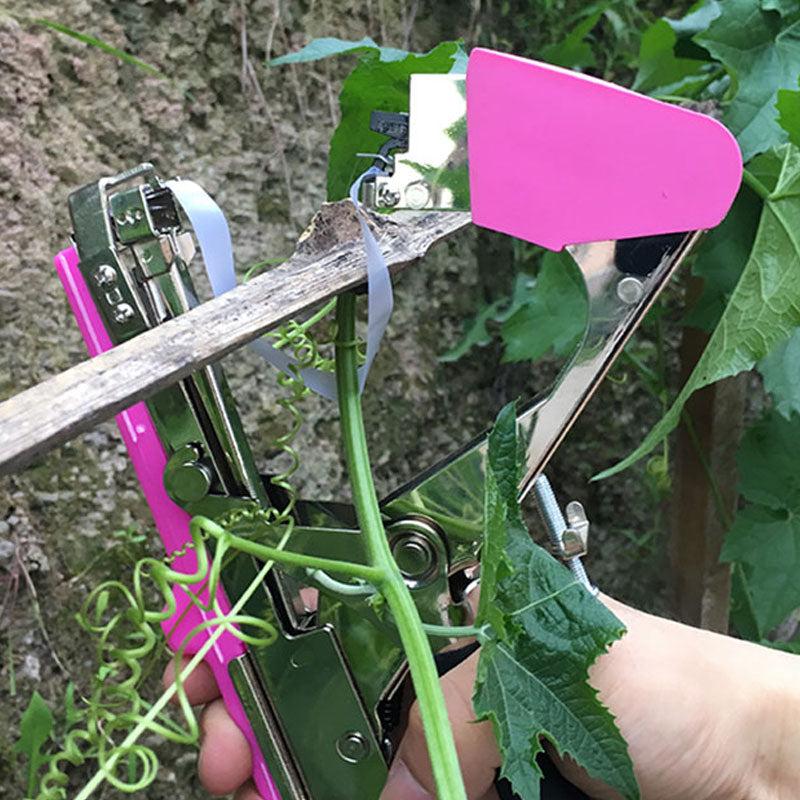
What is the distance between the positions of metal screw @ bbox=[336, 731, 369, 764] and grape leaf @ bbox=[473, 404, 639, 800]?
4.5 inches

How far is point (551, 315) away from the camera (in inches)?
28.1

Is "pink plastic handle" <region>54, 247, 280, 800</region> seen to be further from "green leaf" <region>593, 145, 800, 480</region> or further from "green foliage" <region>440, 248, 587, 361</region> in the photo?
"green foliage" <region>440, 248, 587, 361</region>

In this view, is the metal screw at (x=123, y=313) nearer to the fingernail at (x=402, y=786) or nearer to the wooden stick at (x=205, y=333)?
the wooden stick at (x=205, y=333)

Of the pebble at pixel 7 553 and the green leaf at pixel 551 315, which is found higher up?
the pebble at pixel 7 553

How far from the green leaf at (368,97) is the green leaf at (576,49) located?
0.36m

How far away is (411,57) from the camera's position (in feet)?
1.29

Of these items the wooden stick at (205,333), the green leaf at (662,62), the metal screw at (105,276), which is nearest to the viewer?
the wooden stick at (205,333)

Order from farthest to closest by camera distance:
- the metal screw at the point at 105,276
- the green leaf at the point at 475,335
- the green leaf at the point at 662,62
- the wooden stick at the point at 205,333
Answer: the green leaf at the point at 475,335, the green leaf at the point at 662,62, the metal screw at the point at 105,276, the wooden stick at the point at 205,333

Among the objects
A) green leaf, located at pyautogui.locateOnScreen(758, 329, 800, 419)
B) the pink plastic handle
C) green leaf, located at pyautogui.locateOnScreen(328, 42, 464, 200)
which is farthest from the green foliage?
the pink plastic handle

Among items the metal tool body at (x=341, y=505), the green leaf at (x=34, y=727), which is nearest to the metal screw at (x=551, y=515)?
the metal tool body at (x=341, y=505)

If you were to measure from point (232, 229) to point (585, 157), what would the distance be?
0.39 meters

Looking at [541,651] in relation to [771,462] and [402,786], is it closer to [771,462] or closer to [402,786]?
[402,786]

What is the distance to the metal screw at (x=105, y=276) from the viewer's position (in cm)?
36

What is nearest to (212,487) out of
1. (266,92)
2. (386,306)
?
(386,306)
